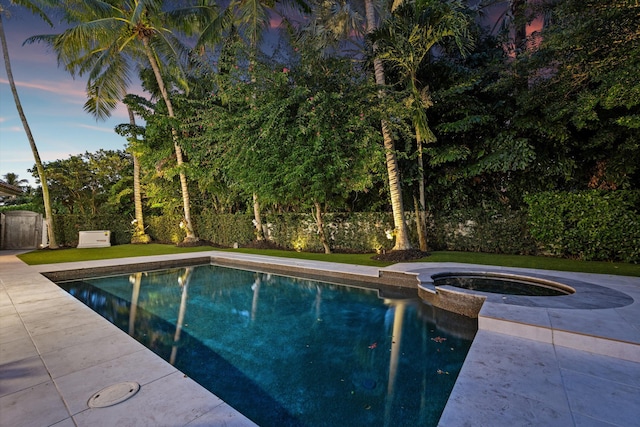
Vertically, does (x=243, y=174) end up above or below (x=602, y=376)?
above

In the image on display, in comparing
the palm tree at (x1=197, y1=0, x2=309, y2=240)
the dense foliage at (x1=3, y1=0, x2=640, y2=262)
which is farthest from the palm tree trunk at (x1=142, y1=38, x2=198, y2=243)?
the palm tree at (x1=197, y1=0, x2=309, y2=240)

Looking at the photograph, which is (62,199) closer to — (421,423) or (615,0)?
(421,423)

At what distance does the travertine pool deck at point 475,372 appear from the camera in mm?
1891

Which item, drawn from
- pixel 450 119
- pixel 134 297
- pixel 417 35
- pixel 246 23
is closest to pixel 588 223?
pixel 450 119

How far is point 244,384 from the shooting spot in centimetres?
300

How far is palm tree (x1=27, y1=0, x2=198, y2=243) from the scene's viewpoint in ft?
37.6

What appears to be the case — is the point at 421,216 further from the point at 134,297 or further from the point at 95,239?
the point at 95,239

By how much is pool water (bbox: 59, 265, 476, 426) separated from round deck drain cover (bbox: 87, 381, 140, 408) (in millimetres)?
883

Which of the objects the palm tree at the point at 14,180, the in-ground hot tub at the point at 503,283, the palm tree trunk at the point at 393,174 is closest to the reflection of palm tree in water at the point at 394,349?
the in-ground hot tub at the point at 503,283

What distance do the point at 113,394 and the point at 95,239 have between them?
16.7 metres

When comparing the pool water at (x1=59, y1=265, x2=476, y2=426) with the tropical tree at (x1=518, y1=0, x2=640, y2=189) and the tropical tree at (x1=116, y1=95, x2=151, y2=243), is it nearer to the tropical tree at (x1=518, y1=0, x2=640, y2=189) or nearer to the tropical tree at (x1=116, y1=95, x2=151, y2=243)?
the tropical tree at (x1=518, y1=0, x2=640, y2=189)

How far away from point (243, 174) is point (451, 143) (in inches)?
279

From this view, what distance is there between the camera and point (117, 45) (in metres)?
13.2

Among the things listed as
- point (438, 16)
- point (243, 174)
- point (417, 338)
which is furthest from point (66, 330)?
point (438, 16)
